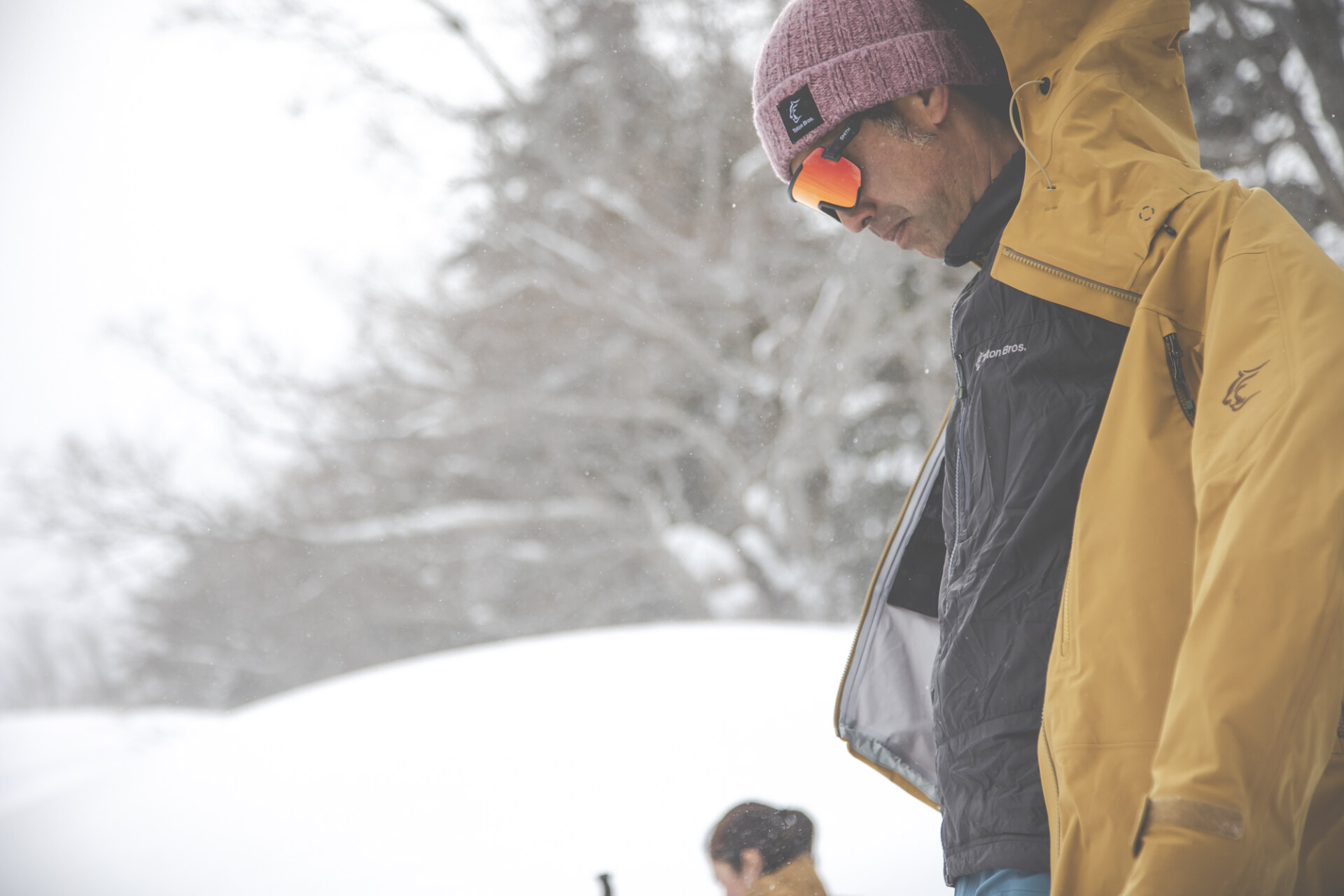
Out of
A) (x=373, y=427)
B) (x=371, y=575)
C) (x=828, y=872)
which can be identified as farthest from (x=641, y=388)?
(x=828, y=872)

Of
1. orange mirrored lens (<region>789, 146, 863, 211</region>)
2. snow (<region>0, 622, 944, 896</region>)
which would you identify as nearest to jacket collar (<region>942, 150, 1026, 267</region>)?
orange mirrored lens (<region>789, 146, 863, 211</region>)

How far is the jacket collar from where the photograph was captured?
0.71m

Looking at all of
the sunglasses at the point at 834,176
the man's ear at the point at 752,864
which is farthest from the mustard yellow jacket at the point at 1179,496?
the man's ear at the point at 752,864

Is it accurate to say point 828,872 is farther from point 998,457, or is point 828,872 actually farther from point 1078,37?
point 1078,37

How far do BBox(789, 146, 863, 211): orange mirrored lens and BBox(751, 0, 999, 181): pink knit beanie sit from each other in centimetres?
3

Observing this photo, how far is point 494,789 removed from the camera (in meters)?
1.56

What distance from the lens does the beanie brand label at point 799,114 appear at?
780 millimetres

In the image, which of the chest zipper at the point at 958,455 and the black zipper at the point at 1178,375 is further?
the chest zipper at the point at 958,455

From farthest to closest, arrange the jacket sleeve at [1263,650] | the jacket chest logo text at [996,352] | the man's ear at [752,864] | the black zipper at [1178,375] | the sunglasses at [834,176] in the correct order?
the man's ear at [752,864], the sunglasses at [834,176], the jacket chest logo text at [996,352], the black zipper at [1178,375], the jacket sleeve at [1263,650]

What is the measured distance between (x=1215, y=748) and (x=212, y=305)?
8.58 metres

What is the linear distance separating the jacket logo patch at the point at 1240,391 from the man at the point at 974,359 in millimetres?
108

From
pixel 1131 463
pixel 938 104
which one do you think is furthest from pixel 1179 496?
pixel 938 104

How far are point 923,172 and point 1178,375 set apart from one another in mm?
305

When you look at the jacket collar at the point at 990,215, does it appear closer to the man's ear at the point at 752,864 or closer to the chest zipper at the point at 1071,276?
the chest zipper at the point at 1071,276
